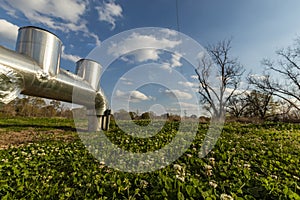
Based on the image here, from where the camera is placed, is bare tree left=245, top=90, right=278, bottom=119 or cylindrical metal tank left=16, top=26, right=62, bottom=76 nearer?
cylindrical metal tank left=16, top=26, right=62, bottom=76

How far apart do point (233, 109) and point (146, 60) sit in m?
28.1

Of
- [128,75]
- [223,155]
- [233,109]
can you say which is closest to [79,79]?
[128,75]

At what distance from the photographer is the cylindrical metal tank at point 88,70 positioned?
6203 mm

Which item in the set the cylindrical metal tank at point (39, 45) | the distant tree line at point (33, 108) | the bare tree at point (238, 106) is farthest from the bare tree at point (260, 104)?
the cylindrical metal tank at point (39, 45)

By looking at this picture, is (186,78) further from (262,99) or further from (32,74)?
(262,99)

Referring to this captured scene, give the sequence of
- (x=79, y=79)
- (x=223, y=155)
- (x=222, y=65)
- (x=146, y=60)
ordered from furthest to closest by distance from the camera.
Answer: (x=222, y=65) → (x=79, y=79) → (x=146, y=60) → (x=223, y=155)

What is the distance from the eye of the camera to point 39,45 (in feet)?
13.9

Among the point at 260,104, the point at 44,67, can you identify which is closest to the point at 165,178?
the point at 44,67

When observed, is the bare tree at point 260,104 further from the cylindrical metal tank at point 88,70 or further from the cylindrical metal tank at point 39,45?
the cylindrical metal tank at point 39,45

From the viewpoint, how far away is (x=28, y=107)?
21.6m

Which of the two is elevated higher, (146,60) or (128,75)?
(146,60)

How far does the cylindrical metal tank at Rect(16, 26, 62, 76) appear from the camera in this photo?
4.14m

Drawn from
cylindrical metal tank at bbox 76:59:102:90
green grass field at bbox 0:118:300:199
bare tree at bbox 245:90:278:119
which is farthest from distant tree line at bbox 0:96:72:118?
bare tree at bbox 245:90:278:119

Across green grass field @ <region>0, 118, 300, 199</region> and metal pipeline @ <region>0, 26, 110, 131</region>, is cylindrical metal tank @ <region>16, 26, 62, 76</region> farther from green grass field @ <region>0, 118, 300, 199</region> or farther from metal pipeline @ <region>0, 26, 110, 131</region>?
green grass field @ <region>0, 118, 300, 199</region>
